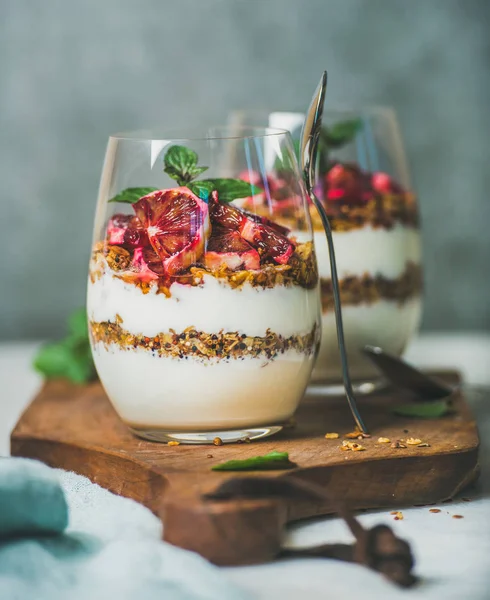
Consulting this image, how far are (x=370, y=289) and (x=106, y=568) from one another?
2.17 feet

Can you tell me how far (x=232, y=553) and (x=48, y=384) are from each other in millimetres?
739

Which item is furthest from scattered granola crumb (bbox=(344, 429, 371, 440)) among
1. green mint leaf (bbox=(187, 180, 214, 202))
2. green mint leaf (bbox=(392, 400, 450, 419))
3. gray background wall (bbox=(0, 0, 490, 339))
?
gray background wall (bbox=(0, 0, 490, 339))

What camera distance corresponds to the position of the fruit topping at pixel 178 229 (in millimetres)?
988

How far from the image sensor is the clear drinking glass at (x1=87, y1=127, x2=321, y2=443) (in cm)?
100

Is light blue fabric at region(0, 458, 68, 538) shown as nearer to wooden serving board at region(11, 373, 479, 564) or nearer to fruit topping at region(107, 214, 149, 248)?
wooden serving board at region(11, 373, 479, 564)

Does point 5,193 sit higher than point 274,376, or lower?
higher

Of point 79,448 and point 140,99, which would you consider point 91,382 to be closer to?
point 79,448

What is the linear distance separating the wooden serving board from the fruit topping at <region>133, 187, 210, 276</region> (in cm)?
22

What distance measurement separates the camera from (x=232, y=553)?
2.78ft

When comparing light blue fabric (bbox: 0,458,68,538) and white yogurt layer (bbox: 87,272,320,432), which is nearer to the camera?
light blue fabric (bbox: 0,458,68,538)

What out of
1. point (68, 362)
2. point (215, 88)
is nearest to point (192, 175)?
point (68, 362)

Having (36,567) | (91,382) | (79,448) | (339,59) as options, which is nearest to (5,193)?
(339,59)

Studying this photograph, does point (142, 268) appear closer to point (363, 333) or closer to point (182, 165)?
point (182, 165)

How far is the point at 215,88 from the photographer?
2.45 m
